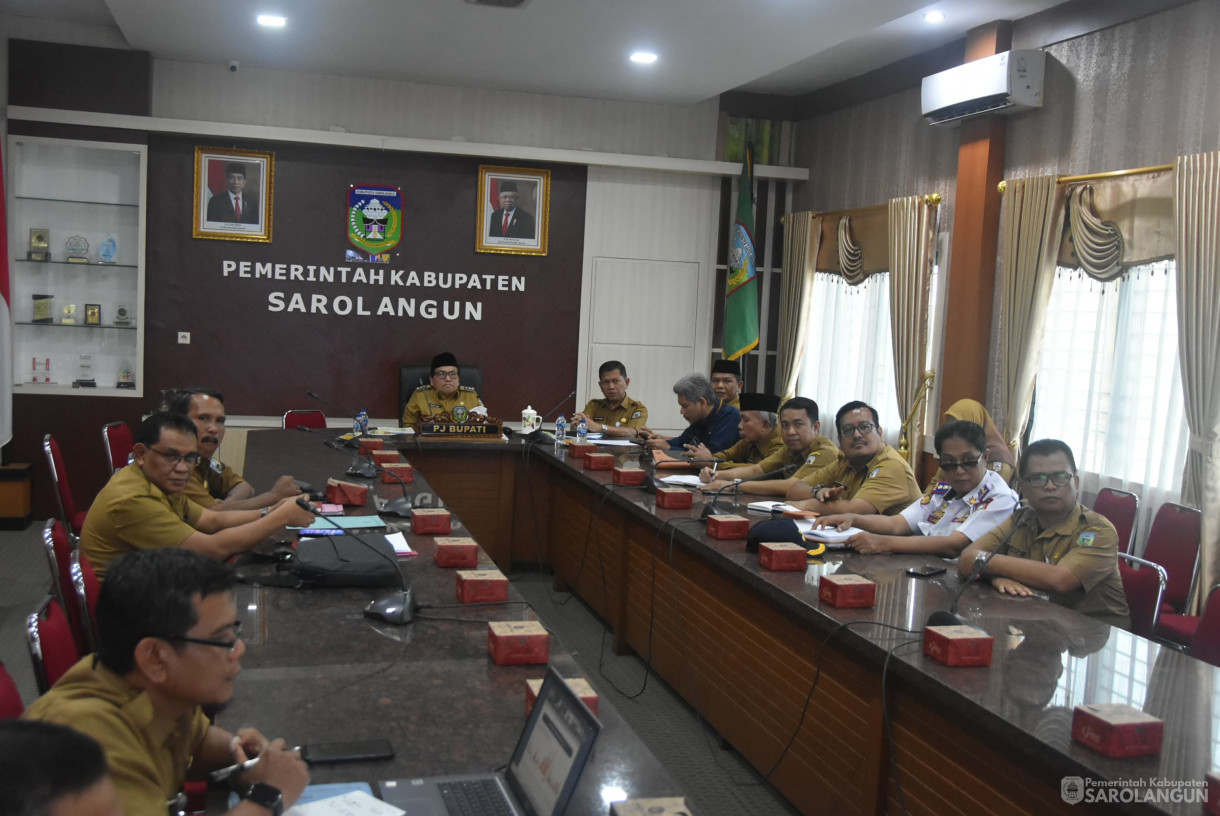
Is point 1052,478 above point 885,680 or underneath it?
above

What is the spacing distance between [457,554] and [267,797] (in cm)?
134

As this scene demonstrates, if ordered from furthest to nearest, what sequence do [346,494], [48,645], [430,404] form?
[430,404] → [346,494] → [48,645]

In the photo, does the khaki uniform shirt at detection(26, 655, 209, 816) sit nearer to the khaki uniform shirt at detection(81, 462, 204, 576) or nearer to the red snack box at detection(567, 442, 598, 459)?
the khaki uniform shirt at detection(81, 462, 204, 576)

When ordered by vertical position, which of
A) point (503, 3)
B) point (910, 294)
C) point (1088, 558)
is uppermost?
point (503, 3)

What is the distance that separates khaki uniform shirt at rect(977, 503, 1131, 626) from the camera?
8.91 ft

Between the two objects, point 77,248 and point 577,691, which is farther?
point 77,248

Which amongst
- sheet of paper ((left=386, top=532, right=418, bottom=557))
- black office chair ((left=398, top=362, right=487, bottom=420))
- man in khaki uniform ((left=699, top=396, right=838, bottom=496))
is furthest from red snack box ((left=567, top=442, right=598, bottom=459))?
sheet of paper ((left=386, top=532, right=418, bottom=557))

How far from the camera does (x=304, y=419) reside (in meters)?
6.30

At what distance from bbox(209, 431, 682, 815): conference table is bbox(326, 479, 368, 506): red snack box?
37.5 inches

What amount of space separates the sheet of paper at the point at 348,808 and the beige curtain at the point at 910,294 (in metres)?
4.78

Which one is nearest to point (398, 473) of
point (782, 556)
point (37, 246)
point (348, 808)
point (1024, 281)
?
point (782, 556)

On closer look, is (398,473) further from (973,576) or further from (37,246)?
(37,246)

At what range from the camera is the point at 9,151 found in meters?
6.03

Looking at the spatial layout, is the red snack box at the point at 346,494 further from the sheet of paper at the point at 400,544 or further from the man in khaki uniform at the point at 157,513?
the man in khaki uniform at the point at 157,513
